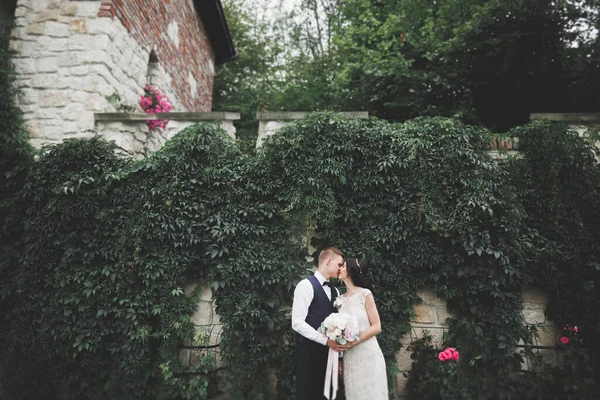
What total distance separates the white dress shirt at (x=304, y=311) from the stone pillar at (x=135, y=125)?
7.57ft

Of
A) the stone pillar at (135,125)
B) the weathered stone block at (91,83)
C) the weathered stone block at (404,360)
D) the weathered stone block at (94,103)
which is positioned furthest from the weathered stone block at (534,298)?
the weathered stone block at (91,83)

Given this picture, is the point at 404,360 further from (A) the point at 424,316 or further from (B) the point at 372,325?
(B) the point at 372,325

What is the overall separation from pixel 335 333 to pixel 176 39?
7124mm

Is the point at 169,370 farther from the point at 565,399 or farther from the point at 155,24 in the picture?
the point at 155,24

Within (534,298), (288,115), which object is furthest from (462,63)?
(534,298)

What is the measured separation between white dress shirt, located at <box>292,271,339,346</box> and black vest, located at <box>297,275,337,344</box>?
0.14 feet

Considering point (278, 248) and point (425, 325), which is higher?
point (278, 248)

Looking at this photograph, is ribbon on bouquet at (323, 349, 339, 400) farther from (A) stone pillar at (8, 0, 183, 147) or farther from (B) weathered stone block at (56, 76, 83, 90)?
(B) weathered stone block at (56, 76, 83, 90)

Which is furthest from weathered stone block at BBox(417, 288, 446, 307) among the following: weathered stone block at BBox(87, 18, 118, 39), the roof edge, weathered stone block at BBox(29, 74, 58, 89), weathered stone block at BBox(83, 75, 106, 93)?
the roof edge

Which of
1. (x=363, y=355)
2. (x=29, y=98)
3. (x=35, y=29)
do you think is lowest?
(x=363, y=355)

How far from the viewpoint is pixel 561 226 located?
4.11 metres

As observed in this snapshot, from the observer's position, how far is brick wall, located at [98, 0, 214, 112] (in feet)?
19.6

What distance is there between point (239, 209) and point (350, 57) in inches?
292

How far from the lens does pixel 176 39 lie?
788 centimetres
